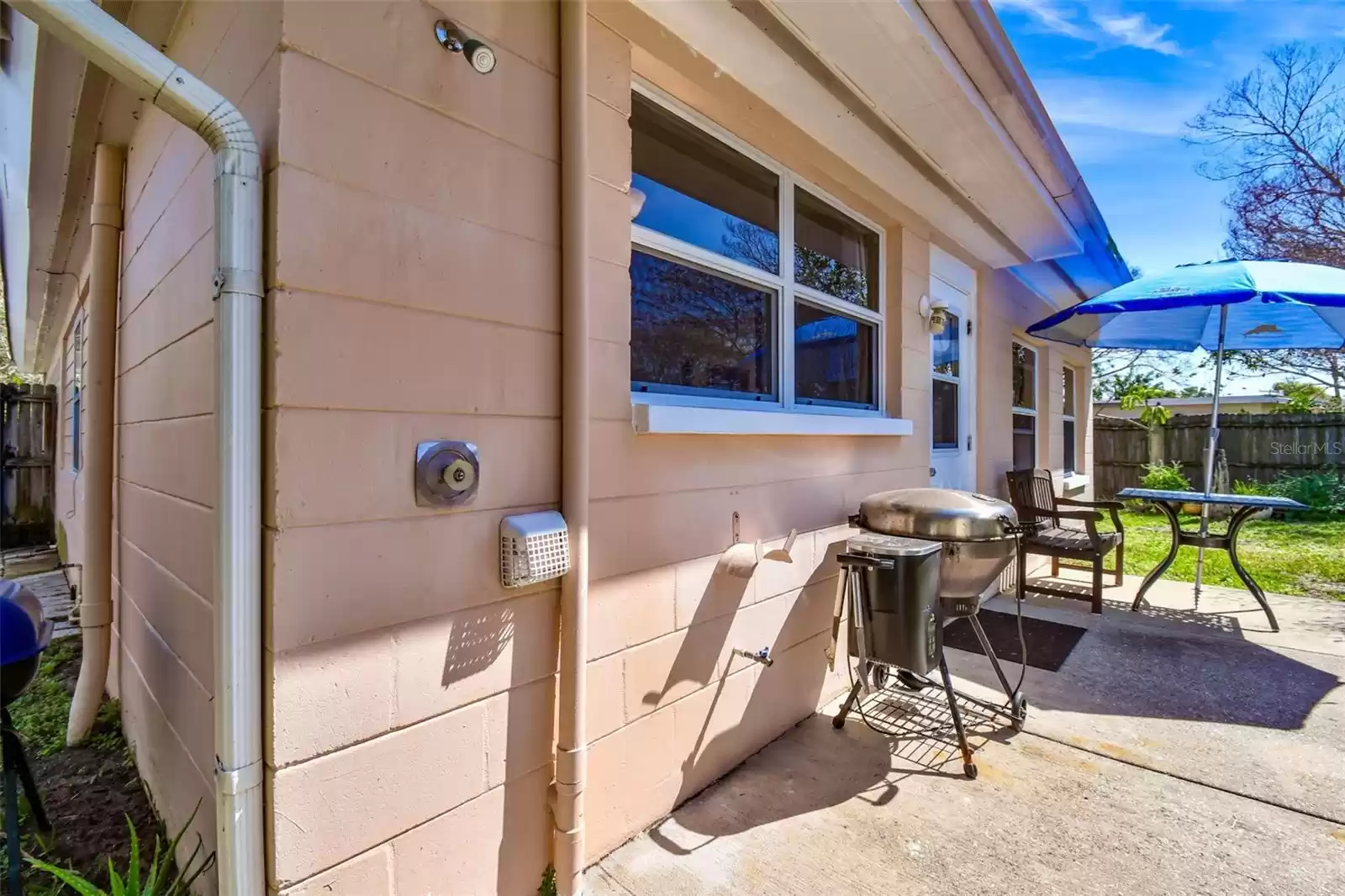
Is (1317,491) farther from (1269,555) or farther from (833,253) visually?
(833,253)

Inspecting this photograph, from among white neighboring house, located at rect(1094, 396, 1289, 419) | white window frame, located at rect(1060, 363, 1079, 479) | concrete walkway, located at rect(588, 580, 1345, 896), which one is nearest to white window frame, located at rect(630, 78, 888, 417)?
concrete walkway, located at rect(588, 580, 1345, 896)

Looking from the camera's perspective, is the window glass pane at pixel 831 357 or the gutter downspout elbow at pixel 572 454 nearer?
the gutter downspout elbow at pixel 572 454

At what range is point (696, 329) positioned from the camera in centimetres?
236

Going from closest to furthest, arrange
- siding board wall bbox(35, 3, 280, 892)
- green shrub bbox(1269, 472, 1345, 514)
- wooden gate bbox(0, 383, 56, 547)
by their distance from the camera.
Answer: siding board wall bbox(35, 3, 280, 892) < wooden gate bbox(0, 383, 56, 547) < green shrub bbox(1269, 472, 1345, 514)

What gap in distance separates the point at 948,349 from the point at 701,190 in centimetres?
272

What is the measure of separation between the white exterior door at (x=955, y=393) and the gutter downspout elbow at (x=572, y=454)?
3061mm

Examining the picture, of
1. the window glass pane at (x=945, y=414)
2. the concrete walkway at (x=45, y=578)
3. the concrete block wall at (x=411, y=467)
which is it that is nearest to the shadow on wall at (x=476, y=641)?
the concrete block wall at (x=411, y=467)

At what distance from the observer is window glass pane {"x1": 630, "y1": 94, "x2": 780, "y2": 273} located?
2189 mm

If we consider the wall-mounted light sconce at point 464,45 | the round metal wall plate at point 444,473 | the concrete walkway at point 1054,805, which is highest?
the wall-mounted light sconce at point 464,45

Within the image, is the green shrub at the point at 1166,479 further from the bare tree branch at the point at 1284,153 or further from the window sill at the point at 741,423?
the window sill at the point at 741,423

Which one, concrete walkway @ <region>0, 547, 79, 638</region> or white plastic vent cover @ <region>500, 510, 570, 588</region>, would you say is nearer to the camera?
white plastic vent cover @ <region>500, 510, 570, 588</region>

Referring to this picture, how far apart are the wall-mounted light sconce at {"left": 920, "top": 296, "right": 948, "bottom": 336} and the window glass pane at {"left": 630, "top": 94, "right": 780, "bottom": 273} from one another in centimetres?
141

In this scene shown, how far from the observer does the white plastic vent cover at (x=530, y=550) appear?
1.53 meters

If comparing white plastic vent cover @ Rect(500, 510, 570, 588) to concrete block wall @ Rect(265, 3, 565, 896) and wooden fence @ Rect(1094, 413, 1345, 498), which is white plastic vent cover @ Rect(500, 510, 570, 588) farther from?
wooden fence @ Rect(1094, 413, 1345, 498)
